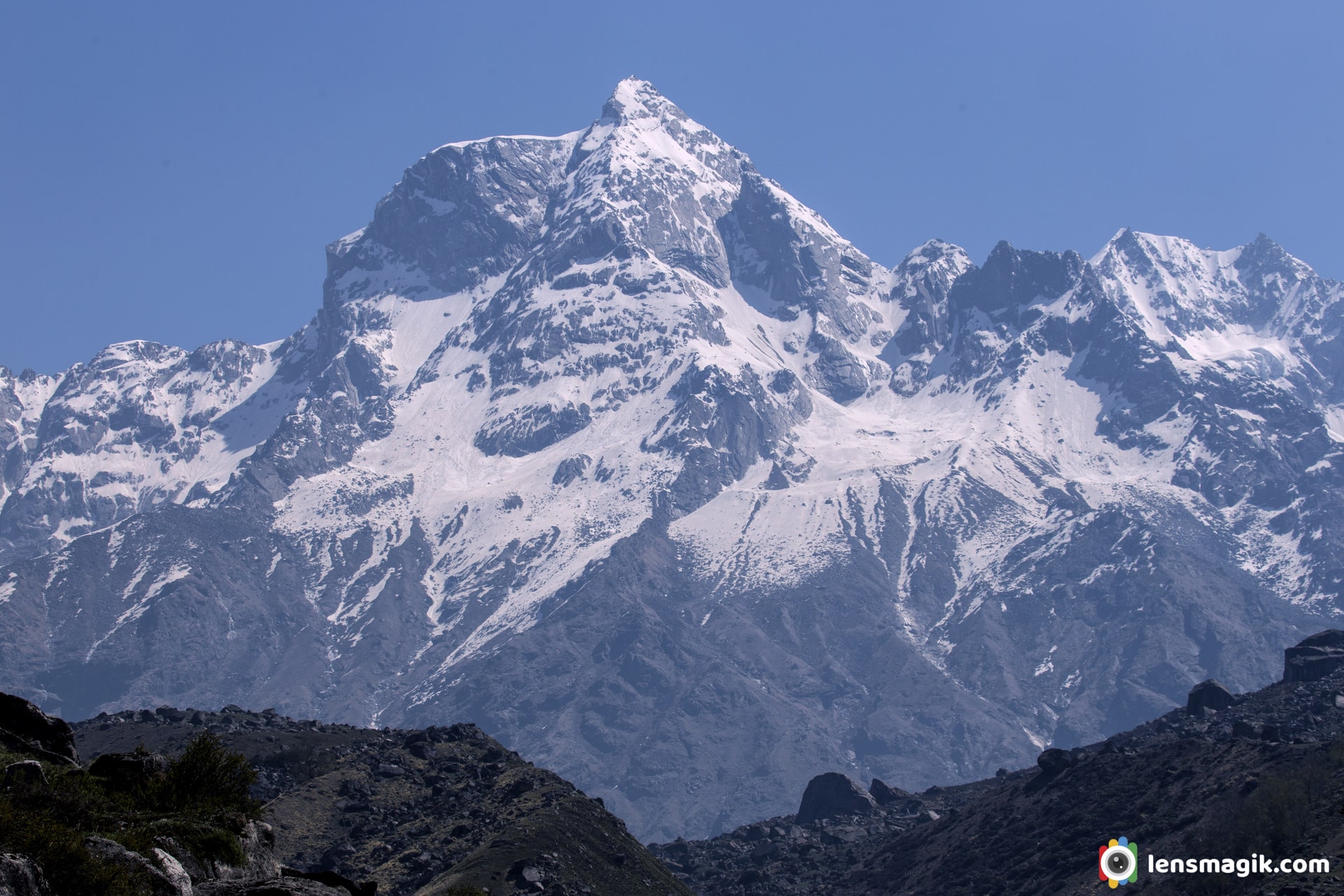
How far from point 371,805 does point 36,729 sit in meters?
65.9

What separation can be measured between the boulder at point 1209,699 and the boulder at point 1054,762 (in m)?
27.3

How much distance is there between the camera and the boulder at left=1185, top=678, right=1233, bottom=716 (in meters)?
163

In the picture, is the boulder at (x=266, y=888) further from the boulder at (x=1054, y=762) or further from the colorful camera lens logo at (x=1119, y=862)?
the boulder at (x=1054, y=762)

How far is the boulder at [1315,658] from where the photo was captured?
500ft

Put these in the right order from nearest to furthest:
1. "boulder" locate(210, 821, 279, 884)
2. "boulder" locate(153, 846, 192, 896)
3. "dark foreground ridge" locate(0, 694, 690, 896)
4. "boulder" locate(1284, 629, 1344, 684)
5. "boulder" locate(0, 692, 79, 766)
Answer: "boulder" locate(153, 846, 192, 896)
"boulder" locate(210, 821, 279, 884)
"dark foreground ridge" locate(0, 694, 690, 896)
"boulder" locate(0, 692, 79, 766)
"boulder" locate(1284, 629, 1344, 684)

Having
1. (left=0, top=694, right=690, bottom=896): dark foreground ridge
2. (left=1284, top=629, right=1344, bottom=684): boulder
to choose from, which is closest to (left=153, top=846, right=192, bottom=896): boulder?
(left=0, top=694, right=690, bottom=896): dark foreground ridge

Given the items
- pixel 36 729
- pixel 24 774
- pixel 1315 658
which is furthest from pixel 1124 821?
pixel 24 774

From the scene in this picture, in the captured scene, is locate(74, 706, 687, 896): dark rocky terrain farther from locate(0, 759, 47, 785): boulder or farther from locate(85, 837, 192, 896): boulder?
locate(85, 837, 192, 896): boulder

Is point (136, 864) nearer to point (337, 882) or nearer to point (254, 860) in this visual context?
point (337, 882)

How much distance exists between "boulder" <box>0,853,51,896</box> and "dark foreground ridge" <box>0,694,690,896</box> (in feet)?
20.0

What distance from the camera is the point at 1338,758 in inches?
4218

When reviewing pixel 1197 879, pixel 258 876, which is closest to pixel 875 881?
pixel 1197 879

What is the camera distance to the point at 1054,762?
14100 centimetres

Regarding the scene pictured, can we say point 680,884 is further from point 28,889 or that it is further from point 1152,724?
point 28,889
